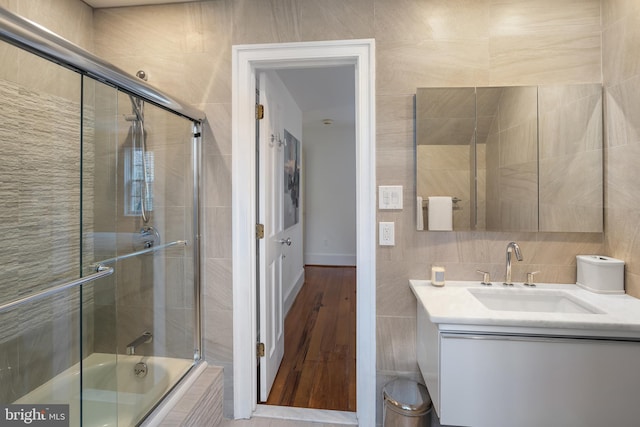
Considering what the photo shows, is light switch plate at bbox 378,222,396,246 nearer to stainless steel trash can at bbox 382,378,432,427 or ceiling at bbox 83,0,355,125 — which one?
stainless steel trash can at bbox 382,378,432,427

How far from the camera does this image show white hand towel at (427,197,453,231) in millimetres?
1642

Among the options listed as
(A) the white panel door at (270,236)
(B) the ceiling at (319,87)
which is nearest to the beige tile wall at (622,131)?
(B) the ceiling at (319,87)

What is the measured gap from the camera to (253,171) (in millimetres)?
1807

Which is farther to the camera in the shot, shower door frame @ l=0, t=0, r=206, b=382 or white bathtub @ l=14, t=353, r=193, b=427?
white bathtub @ l=14, t=353, r=193, b=427

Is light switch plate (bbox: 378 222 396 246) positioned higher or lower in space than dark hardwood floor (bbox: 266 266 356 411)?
higher

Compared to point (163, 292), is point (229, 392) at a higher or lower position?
lower

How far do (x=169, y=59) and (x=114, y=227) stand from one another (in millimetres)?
1045

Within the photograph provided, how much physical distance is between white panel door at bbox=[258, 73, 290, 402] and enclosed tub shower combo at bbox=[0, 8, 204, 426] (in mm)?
455

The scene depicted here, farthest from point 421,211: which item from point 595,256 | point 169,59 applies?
point 169,59

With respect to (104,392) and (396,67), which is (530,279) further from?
(104,392)

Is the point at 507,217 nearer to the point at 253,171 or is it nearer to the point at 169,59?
the point at 253,171

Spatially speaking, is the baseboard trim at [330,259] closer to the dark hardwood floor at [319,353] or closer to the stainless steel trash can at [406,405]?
the dark hardwood floor at [319,353]

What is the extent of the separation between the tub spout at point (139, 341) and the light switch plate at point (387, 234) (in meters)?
1.38

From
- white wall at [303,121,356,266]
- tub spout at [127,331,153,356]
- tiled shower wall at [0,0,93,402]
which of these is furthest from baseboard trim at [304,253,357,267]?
tiled shower wall at [0,0,93,402]
